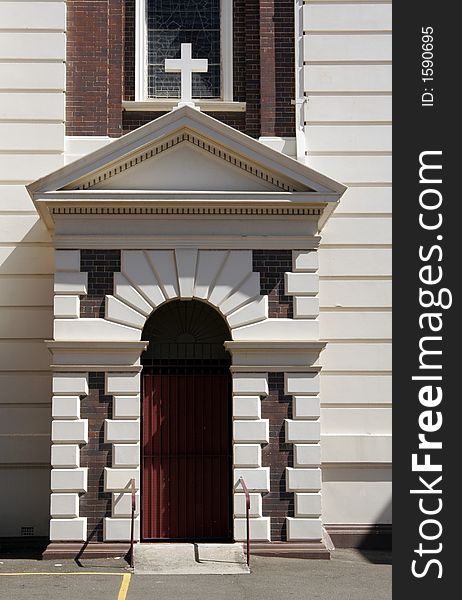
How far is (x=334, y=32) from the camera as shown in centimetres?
1622

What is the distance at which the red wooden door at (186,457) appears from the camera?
46.2 feet

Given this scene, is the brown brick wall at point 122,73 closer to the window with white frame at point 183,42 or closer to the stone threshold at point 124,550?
the window with white frame at point 183,42

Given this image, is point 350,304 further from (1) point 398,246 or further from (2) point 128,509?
(2) point 128,509

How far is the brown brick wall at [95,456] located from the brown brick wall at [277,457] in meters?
2.19

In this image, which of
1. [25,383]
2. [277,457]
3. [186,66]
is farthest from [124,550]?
[186,66]

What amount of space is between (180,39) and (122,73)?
132cm

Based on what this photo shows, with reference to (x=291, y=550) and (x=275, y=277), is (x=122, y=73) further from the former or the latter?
(x=291, y=550)

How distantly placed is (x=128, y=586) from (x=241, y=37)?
363 inches

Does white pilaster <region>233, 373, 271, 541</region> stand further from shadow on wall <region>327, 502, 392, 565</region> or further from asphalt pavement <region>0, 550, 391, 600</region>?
shadow on wall <region>327, 502, 392, 565</region>

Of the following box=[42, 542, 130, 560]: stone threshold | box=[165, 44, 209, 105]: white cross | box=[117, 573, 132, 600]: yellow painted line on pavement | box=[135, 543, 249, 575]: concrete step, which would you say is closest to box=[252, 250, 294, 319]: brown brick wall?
box=[165, 44, 209, 105]: white cross

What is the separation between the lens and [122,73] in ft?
52.8

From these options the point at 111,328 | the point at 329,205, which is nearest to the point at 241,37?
the point at 329,205

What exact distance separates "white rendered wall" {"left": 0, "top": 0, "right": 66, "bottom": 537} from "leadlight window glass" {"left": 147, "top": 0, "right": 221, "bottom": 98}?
1608mm

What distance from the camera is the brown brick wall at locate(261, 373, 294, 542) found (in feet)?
44.7
